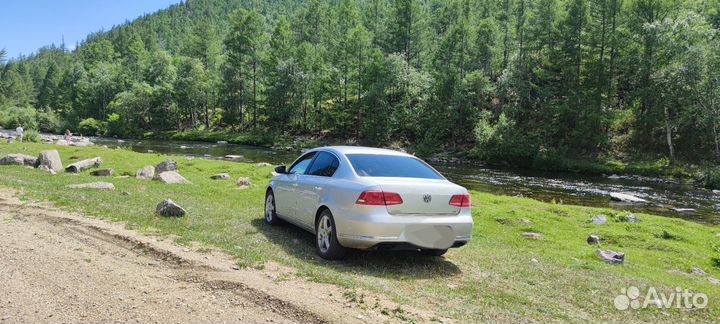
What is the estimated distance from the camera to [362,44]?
216 ft

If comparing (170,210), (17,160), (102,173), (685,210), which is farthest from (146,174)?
(685,210)

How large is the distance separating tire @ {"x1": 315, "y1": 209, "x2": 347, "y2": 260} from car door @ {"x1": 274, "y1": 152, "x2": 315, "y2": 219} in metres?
1.39

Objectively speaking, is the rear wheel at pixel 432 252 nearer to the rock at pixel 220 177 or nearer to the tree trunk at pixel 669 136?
the rock at pixel 220 177

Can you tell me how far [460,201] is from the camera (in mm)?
7887

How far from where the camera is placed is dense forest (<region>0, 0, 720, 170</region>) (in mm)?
43312

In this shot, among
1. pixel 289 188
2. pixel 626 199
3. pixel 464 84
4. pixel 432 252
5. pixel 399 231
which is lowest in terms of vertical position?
pixel 626 199

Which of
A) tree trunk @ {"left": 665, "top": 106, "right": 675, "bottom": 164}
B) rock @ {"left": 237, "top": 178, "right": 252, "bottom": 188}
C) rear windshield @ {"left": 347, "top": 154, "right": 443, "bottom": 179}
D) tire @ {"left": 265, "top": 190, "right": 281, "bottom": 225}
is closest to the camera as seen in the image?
rear windshield @ {"left": 347, "top": 154, "right": 443, "bottom": 179}

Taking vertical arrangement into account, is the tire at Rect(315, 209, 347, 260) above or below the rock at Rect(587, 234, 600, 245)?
above

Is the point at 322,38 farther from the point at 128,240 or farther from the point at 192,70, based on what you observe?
the point at 128,240

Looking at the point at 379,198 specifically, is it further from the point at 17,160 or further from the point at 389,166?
the point at 17,160

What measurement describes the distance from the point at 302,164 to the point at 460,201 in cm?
383

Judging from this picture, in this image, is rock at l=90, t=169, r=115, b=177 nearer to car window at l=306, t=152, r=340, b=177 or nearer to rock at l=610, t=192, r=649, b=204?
car window at l=306, t=152, r=340, b=177

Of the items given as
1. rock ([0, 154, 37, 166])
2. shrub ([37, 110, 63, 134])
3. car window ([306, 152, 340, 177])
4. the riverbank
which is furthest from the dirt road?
shrub ([37, 110, 63, 134])

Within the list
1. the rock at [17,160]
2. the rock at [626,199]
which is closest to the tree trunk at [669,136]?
the rock at [626,199]
